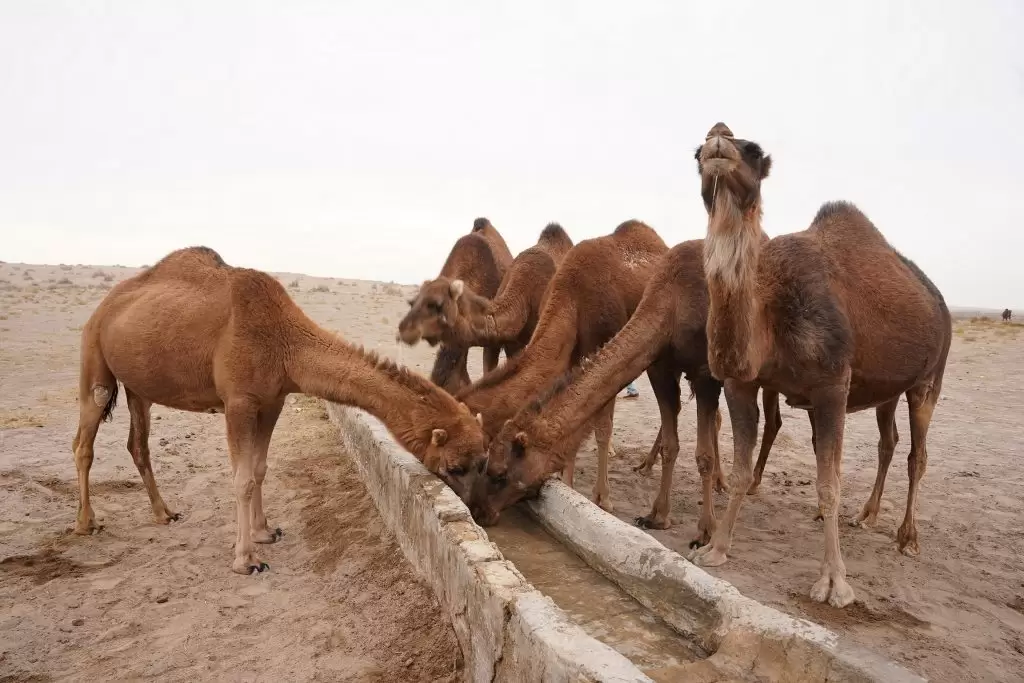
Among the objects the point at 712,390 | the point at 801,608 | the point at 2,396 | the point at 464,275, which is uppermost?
the point at 464,275

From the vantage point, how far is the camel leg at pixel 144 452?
5.73 meters

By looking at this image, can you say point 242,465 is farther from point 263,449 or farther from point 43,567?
point 43,567

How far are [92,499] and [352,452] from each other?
7.77ft

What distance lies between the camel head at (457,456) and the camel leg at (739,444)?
1.82m

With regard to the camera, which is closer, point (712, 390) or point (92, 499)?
point (712, 390)

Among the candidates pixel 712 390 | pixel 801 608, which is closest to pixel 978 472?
pixel 712 390

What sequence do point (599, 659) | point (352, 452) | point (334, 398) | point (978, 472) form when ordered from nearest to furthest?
point (599, 659)
point (334, 398)
point (352, 452)
point (978, 472)

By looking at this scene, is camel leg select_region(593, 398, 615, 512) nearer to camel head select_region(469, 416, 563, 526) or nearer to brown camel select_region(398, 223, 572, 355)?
camel head select_region(469, 416, 563, 526)

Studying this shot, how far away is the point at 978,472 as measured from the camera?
738 centimetres

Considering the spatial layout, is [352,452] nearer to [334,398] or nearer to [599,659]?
[334,398]

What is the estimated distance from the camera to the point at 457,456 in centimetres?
465

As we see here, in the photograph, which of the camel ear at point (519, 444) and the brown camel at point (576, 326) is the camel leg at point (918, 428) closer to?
the brown camel at point (576, 326)

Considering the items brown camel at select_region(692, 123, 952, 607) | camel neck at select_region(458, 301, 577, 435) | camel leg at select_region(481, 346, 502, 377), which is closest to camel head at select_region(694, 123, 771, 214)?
brown camel at select_region(692, 123, 952, 607)

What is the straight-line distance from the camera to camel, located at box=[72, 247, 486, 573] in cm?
480
